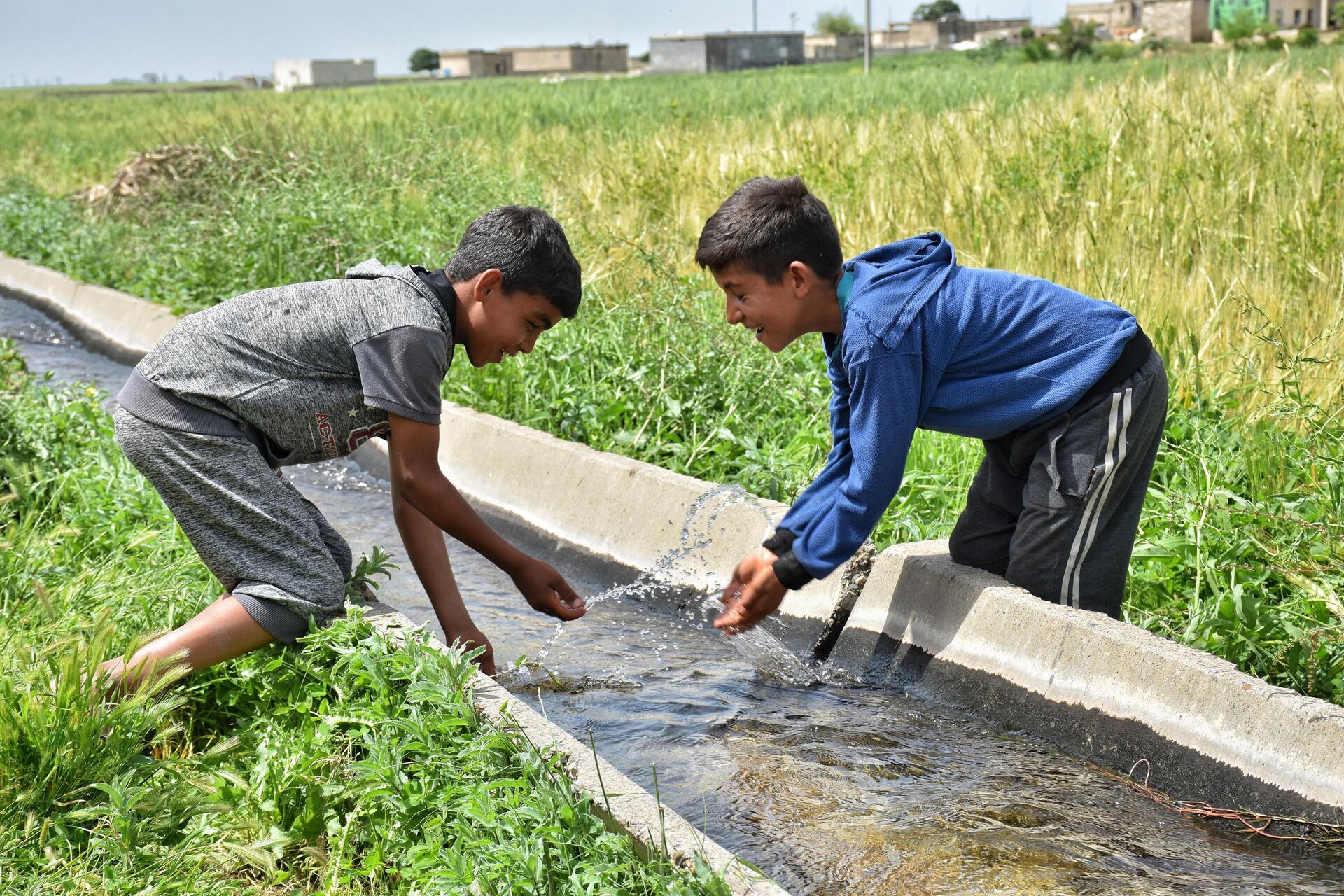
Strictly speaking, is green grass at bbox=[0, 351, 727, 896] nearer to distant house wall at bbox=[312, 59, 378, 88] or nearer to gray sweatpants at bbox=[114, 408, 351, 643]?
gray sweatpants at bbox=[114, 408, 351, 643]

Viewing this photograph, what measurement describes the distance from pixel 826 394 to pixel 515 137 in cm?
902

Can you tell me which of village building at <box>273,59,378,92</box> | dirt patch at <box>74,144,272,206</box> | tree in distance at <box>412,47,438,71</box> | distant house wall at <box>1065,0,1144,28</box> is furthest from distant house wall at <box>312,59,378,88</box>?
dirt patch at <box>74,144,272,206</box>

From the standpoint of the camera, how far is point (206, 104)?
20.6 m

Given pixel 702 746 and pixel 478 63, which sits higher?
pixel 478 63

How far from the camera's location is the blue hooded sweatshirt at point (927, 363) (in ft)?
9.93

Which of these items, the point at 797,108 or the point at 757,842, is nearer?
the point at 757,842

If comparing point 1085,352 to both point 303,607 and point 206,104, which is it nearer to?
point 303,607

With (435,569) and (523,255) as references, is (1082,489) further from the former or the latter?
(435,569)

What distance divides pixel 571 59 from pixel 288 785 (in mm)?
81369

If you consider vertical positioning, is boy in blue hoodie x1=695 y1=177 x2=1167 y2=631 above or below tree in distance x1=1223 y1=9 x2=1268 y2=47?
below

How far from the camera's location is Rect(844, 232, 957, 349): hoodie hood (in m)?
3.03

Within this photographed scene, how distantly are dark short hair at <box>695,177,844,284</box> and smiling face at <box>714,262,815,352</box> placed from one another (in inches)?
0.8

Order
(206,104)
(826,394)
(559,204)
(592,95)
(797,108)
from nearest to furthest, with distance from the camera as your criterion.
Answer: (826,394), (559,204), (797,108), (206,104), (592,95)

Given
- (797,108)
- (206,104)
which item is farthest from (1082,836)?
(206,104)
